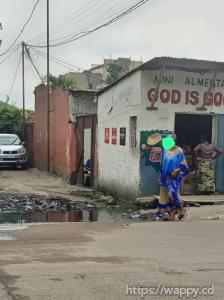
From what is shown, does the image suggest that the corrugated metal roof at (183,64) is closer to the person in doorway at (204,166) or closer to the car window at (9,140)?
the person in doorway at (204,166)

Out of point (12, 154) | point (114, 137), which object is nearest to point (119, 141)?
point (114, 137)

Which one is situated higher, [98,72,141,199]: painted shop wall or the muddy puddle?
[98,72,141,199]: painted shop wall

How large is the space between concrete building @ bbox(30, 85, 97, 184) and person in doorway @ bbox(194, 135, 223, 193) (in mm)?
4405

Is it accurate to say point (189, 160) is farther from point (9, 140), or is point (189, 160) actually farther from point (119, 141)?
point (9, 140)

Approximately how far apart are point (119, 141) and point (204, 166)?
272cm

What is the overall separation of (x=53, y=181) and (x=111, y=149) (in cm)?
408

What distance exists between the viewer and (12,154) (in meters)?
23.4

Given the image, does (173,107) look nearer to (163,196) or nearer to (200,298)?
(163,196)

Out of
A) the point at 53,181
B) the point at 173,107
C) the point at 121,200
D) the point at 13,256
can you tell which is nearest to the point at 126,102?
the point at 173,107

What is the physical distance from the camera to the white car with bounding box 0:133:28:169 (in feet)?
76.2

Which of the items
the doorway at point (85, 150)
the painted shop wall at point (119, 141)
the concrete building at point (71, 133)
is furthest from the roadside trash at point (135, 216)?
the doorway at point (85, 150)

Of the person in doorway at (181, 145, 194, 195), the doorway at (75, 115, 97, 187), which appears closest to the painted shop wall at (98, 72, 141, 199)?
the doorway at (75, 115, 97, 187)

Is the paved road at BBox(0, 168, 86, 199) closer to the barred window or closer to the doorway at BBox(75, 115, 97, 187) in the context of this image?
the doorway at BBox(75, 115, 97, 187)

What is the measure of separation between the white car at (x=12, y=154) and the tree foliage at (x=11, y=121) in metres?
5.46
